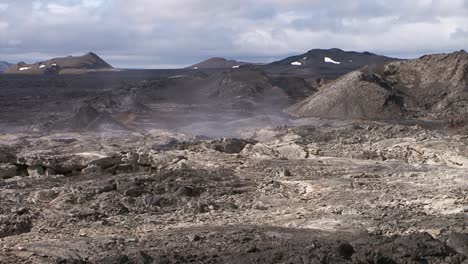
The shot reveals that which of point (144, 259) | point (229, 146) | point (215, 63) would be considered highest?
point (144, 259)

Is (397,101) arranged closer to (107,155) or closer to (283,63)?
(107,155)

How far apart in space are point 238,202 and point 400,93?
56.7ft

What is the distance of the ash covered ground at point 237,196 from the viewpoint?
25.7ft

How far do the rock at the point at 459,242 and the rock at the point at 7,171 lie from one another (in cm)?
880

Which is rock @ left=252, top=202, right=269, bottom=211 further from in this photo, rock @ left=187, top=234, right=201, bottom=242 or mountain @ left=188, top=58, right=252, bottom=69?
mountain @ left=188, top=58, right=252, bottom=69

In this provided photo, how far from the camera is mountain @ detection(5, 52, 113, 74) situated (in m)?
76.8

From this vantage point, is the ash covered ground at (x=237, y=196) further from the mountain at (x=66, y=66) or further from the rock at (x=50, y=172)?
the mountain at (x=66, y=66)

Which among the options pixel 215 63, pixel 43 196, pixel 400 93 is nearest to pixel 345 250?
pixel 43 196

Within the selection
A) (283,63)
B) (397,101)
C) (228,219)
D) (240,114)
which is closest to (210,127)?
(240,114)

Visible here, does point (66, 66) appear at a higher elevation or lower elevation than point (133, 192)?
lower

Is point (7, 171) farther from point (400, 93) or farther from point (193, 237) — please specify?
point (400, 93)

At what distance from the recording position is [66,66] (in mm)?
80812

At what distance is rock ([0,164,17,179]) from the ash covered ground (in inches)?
0.8

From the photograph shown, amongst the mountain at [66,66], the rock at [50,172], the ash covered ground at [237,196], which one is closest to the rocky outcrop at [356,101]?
the ash covered ground at [237,196]
